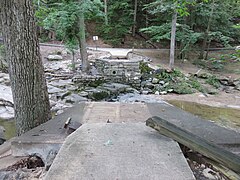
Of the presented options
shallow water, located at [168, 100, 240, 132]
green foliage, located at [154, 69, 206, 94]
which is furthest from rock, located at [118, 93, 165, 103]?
green foliage, located at [154, 69, 206, 94]

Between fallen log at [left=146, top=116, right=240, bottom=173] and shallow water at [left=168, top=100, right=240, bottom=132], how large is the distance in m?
4.61

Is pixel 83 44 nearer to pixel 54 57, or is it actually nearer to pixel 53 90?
pixel 53 90

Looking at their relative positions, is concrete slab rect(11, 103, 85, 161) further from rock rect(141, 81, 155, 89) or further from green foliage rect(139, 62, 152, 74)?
green foliage rect(139, 62, 152, 74)

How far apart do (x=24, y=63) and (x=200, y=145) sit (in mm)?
2146

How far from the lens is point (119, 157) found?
1.64 metres

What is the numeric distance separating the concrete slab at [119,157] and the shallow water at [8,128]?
3.74m

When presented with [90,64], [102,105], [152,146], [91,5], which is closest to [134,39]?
[90,64]

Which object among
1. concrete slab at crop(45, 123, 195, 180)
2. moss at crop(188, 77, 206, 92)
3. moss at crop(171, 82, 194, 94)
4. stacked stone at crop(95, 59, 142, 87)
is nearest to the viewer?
concrete slab at crop(45, 123, 195, 180)

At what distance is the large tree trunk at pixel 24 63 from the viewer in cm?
245

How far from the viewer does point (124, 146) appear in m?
1.80

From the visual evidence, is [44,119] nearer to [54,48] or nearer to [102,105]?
[102,105]

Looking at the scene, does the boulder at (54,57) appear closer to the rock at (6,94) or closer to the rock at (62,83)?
the rock at (62,83)

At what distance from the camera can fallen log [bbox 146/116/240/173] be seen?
158cm

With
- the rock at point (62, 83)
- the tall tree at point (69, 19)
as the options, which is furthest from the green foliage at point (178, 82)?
the tall tree at point (69, 19)
